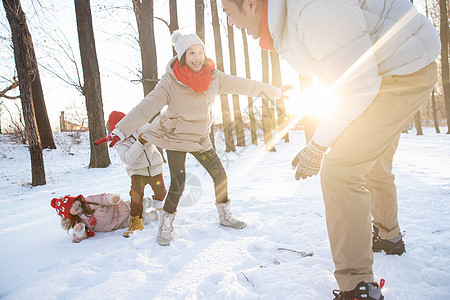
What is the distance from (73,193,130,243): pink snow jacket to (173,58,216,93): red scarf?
1693 millimetres

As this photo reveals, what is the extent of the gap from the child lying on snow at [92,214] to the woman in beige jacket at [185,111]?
78cm

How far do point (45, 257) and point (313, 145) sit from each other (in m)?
2.68

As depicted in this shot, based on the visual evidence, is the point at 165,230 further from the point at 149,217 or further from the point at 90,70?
the point at 90,70

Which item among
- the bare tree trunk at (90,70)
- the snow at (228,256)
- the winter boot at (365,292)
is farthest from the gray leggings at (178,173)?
the bare tree trunk at (90,70)

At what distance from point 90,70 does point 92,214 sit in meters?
7.01

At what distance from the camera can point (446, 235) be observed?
6.66 ft

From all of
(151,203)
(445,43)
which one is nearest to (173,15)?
(151,203)

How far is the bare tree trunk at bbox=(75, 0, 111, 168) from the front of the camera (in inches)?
317

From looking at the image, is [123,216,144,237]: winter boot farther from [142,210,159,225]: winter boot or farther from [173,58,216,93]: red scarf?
[173,58,216,93]: red scarf

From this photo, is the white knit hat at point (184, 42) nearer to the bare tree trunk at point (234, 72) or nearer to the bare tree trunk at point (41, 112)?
the bare tree trunk at point (234, 72)

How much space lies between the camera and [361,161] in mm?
1249

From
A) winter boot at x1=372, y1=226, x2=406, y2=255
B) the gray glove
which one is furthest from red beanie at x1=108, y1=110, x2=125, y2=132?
winter boot at x1=372, y1=226, x2=406, y2=255

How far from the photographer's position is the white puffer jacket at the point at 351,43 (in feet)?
3.51

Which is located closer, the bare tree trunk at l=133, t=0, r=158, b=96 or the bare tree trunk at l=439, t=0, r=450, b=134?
the bare tree trunk at l=133, t=0, r=158, b=96
